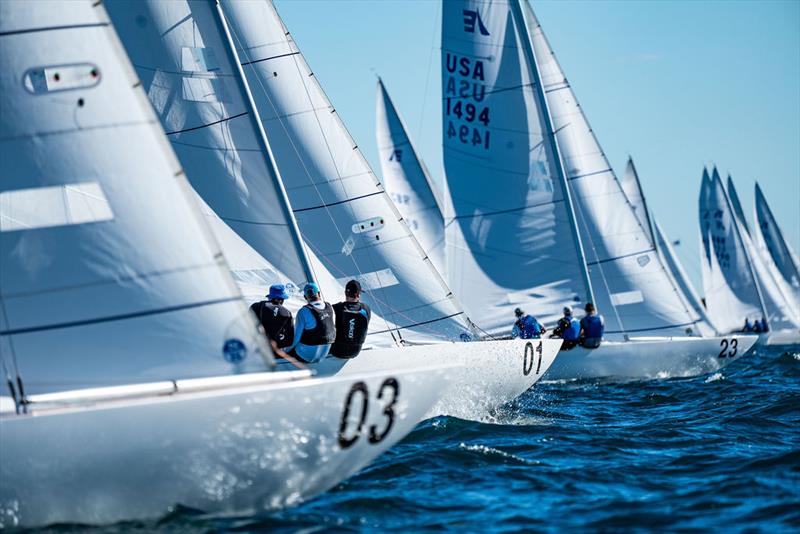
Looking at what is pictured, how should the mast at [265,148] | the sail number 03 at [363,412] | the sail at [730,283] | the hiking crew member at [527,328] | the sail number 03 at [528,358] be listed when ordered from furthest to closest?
1. the sail at [730,283]
2. the hiking crew member at [527,328]
3. the sail number 03 at [528,358]
4. the mast at [265,148]
5. the sail number 03 at [363,412]

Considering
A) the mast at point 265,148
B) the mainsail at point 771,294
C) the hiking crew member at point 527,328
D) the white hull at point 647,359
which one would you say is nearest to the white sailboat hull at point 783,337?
the mainsail at point 771,294

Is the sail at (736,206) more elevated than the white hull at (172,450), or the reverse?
the sail at (736,206)

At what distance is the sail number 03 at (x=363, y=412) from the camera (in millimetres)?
6867

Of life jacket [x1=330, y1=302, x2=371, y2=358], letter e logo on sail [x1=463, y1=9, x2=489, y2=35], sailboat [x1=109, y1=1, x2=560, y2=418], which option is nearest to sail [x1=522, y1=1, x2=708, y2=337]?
letter e logo on sail [x1=463, y1=9, x2=489, y2=35]

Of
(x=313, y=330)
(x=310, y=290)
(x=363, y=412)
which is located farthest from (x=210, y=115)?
(x=363, y=412)

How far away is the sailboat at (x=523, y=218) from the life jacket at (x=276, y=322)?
31.3 feet

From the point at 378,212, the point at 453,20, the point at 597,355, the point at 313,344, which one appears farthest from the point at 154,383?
the point at 453,20

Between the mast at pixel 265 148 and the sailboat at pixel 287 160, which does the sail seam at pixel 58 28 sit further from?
the sailboat at pixel 287 160

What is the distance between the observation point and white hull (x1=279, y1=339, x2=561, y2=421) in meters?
11.5

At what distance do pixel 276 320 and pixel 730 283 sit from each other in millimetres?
27043

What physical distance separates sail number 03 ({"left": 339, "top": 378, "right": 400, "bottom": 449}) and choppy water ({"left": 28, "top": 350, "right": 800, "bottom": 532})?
507 millimetres

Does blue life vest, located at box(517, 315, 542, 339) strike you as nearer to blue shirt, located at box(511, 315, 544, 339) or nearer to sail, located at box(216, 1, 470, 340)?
blue shirt, located at box(511, 315, 544, 339)

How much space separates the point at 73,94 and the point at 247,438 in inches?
89.7

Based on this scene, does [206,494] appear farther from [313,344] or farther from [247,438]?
[313,344]
